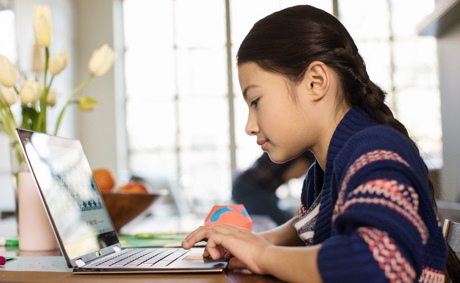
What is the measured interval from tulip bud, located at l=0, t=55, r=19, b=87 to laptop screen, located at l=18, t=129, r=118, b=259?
8.9 inches

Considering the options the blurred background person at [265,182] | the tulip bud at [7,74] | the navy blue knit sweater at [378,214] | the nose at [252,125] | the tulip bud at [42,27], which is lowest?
the blurred background person at [265,182]

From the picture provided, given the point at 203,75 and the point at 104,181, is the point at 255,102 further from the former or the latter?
the point at 203,75

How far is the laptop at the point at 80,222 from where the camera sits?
2.76 ft

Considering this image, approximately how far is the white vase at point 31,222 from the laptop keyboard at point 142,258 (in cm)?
27

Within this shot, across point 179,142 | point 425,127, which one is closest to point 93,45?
point 179,142

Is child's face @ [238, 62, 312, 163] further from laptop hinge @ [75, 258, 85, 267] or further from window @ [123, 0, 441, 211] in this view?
window @ [123, 0, 441, 211]

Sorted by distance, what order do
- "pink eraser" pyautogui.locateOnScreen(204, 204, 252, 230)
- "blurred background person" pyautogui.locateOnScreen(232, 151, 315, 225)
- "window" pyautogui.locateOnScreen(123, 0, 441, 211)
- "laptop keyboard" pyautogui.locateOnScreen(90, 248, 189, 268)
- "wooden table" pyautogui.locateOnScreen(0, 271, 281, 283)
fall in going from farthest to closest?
"window" pyautogui.locateOnScreen(123, 0, 441, 211)
"blurred background person" pyautogui.locateOnScreen(232, 151, 315, 225)
"pink eraser" pyautogui.locateOnScreen(204, 204, 252, 230)
"laptop keyboard" pyautogui.locateOnScreen(90, 248, 189, 268)
"wooden table" pyautogui.locateOnScreen(0, 271, 281, 283)

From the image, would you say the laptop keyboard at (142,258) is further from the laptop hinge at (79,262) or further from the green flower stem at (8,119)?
the green flower stem at (8,119)

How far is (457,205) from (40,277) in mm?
935

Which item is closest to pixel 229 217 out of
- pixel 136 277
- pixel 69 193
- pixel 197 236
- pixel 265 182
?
pixel 197 236

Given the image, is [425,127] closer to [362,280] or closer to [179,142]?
[179,142]

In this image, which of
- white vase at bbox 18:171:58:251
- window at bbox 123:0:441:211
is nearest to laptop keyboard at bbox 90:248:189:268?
white vase at bbox 18:171:58:251

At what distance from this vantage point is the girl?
2.08 ft

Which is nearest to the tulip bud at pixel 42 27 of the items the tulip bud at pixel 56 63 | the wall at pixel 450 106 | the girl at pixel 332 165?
the tulip bud at pixel 56 63
